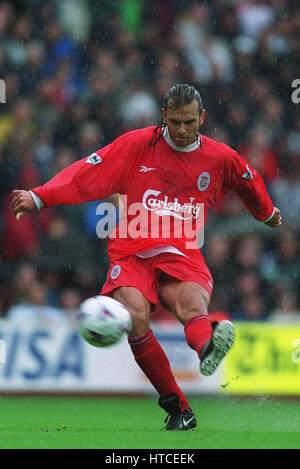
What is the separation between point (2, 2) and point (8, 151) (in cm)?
242

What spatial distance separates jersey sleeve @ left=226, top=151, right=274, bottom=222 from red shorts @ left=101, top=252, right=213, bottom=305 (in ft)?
2.21

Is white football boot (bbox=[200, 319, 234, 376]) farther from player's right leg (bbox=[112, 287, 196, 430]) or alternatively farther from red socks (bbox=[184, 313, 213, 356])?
player's right leg (bbox=[112, 287, 196, 430])

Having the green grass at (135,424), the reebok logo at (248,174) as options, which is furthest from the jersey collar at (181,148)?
the green grass at (135,424)

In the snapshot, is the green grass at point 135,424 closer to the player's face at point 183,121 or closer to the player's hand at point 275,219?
the player's hand at point 275,219

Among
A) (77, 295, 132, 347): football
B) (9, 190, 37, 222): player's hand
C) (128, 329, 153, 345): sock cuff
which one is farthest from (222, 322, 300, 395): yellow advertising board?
(9, 190, 37, 222): player's hand

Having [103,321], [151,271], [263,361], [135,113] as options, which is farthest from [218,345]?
[135,113]

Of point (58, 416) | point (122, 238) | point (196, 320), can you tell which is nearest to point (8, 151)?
point (58, 416)

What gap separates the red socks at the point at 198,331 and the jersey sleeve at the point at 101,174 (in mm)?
1029

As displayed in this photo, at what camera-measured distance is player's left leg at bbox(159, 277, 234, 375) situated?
5258mm

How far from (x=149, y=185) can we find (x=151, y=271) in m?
0.55

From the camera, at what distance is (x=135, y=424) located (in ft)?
22.7

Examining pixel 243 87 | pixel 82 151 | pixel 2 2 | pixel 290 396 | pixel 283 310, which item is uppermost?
pixel 2 2

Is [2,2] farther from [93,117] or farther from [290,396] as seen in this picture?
[290,396]

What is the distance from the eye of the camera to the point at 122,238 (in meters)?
6.06
